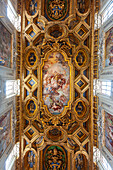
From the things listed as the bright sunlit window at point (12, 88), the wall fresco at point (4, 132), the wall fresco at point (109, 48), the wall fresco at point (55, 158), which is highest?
the wall fresco at point (109, 48)

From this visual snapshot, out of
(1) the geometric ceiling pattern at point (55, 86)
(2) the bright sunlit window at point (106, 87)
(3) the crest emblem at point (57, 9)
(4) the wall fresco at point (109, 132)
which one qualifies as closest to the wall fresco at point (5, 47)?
(1) the geometric ceiling pattern at point (55, 86)

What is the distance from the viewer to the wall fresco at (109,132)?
9738 mm

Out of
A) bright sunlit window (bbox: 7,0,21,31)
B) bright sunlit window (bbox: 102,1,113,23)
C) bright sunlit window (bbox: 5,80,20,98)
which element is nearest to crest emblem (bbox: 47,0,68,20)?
bright sunlit window (bbox: 7,0,21,31)

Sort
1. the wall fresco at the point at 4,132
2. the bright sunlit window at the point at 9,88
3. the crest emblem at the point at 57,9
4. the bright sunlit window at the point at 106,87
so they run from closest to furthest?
the bright sunlit window at the point at 106,87, the wall fresco at the point at 4,132, the bright sunlit window at the point at 9,88, the crest emblem at the point at 57,9

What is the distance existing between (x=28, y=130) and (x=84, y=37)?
13248 mm

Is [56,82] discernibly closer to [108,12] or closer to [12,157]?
[108,12]

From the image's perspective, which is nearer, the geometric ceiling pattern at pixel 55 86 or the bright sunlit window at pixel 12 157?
the bright sunlit window at pixel 12 157

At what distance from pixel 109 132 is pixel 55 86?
7.55 meters

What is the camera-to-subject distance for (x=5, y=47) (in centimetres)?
1038

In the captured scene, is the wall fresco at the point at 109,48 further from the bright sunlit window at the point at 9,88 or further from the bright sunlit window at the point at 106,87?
the bright sunlit window at the point at 9,88

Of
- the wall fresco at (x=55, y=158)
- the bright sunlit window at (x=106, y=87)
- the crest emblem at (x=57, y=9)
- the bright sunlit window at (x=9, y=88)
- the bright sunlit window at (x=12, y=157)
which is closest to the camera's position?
the bright sunlit window at (x=106, y=87)

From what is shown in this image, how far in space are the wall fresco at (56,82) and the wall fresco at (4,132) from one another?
5166 millimetres

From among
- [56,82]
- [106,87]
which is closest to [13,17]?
[56,82]

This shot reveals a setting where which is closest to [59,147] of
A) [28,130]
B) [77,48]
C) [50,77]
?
[28,130]
